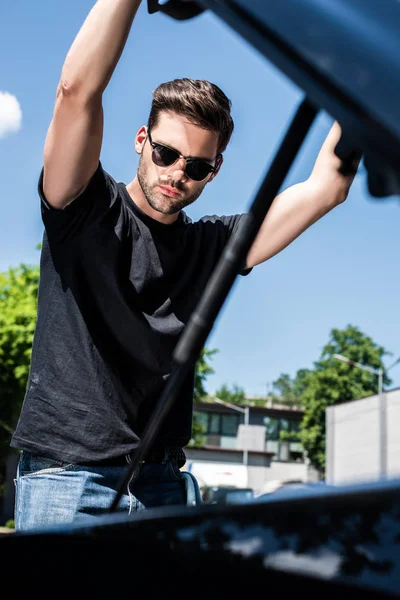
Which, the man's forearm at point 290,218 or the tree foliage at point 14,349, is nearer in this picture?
the man's forearm at point 290,218

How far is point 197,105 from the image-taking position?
2.02 m

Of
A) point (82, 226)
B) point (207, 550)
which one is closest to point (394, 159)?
point (207, 550)

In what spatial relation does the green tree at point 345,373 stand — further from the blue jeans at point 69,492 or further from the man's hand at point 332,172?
the blue jeans at point 69,492

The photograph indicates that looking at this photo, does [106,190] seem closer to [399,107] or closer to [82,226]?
[82,226]

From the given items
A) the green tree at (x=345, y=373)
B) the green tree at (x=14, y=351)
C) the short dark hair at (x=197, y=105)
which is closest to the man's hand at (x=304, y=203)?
the green tree at (x=345, y=373)

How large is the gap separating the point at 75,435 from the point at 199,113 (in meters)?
0.91

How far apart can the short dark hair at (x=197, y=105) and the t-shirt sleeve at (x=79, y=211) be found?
21 centimetres

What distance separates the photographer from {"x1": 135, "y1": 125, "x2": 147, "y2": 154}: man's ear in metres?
2.08

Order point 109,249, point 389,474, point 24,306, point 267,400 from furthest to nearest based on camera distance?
1. point 24,306
2. point 109,249
3. point 267,400
4. point 389,474

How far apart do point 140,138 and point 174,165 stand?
239 mm

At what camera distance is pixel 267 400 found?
179cm

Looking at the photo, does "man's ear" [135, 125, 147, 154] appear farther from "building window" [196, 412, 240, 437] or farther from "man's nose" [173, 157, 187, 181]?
"building window" [196, 412, 240, 437]

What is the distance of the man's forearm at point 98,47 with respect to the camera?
4.52 feet

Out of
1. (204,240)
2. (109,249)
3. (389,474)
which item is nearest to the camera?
(389,474)
